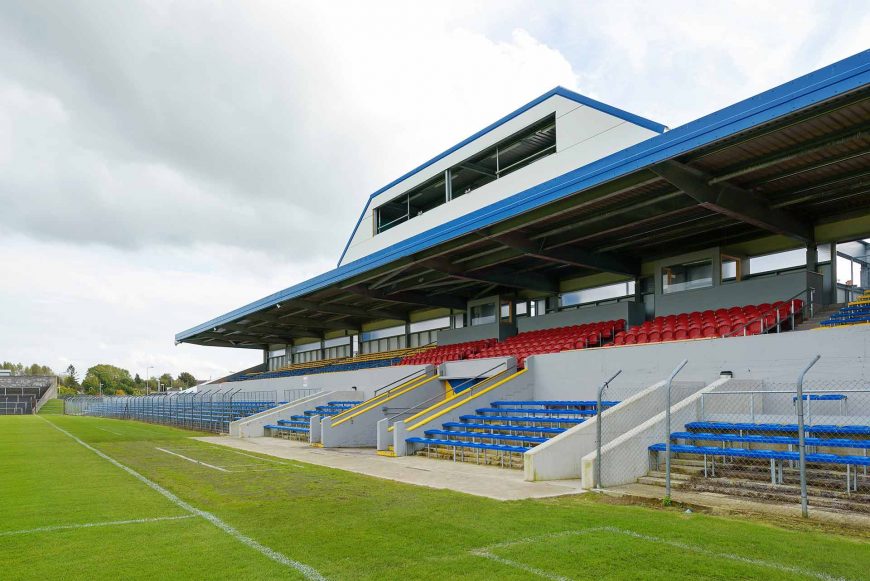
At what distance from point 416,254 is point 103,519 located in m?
Result: 15.9

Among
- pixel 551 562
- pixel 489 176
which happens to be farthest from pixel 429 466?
pixel 489 176

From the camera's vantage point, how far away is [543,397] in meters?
17.0

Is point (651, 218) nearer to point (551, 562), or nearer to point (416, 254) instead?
point (416, 254)

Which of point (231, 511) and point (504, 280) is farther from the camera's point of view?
point (504, 280)

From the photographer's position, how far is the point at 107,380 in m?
134

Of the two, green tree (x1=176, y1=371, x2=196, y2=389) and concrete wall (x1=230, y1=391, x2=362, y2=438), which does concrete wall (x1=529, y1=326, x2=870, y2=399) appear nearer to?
concrete wall (x1=230, y1=391, x2=362, y2=438)

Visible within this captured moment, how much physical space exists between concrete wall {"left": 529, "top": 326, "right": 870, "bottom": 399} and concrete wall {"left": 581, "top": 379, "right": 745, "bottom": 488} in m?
2.17

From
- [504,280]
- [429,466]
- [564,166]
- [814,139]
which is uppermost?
[564,166]

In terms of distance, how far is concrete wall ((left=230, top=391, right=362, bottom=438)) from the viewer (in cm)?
2412

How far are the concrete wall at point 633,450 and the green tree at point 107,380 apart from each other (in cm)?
12532

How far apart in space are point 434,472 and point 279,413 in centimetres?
1467

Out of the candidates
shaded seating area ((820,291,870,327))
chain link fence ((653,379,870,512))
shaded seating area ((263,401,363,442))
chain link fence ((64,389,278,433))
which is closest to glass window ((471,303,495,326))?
shaded seating area ((263,401,363,442))

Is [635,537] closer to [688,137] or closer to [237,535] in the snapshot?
[237,535]

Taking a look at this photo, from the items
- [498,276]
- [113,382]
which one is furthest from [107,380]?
[498,276]
